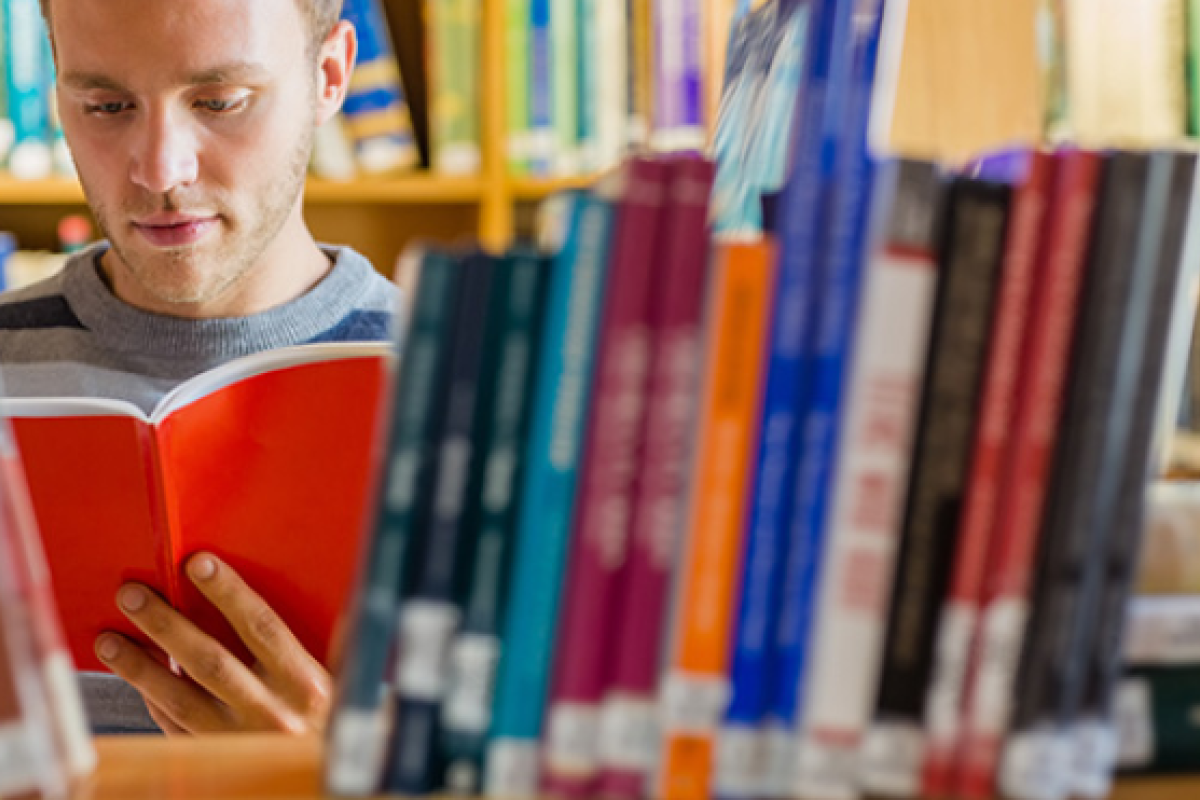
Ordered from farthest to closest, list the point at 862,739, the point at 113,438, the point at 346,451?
the point at 346,451 → the point at 113,438 → the point at 862,739

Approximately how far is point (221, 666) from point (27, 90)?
1.33m

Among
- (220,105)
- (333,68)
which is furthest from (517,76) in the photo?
(220,105)

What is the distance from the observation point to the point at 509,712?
427 millimetres

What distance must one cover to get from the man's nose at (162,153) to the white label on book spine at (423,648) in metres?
0.92

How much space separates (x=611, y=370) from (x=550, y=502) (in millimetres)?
55

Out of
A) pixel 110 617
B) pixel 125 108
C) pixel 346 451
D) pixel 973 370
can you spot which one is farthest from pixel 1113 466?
pixel 125 108

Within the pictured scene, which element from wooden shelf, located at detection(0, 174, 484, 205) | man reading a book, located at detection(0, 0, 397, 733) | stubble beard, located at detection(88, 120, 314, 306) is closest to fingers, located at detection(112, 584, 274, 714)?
man reading a book, located at detection(0, 0, 397, 733)

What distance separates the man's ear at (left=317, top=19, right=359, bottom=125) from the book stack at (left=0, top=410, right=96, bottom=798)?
1.07 m

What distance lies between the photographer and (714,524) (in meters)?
0.42

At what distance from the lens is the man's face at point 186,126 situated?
1.18 m

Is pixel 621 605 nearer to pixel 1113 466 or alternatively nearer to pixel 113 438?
pixel 1113 466

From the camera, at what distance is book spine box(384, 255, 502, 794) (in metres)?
0.43

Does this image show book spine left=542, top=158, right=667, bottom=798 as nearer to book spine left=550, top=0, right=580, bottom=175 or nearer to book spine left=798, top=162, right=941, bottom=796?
book spine left=798, top=162, right=941, bottom=796

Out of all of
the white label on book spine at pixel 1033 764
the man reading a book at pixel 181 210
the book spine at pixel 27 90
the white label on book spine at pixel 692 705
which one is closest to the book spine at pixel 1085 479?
the white label on book spine at pixel 1033 764
